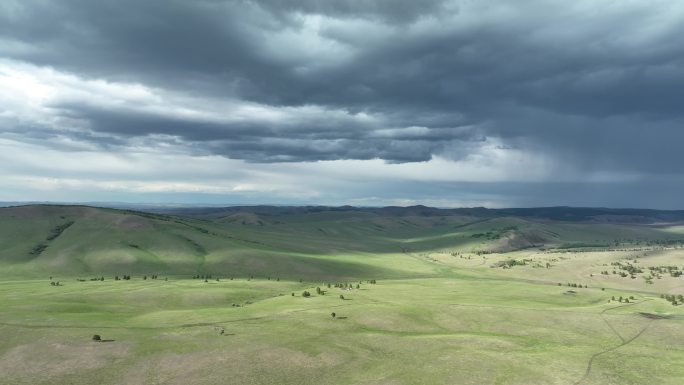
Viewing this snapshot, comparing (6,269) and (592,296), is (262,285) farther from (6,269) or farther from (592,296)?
(6,269)

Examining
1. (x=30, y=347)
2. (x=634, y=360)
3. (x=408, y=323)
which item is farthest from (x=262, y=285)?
(x=634, y=360)

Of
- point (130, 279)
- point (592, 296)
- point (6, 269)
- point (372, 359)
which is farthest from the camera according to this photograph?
point (6, 269)

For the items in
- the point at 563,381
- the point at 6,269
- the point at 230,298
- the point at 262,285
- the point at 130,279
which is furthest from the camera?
the point at 6,269

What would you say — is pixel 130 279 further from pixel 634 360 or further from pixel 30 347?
pixel 634 360

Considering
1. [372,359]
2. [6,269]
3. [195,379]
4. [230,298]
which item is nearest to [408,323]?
[372,359]

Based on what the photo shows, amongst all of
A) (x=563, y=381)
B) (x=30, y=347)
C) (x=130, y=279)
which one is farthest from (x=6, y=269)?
(x=563, y=381)

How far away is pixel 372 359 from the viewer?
70.2 metres

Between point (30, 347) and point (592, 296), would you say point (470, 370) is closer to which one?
point (30, 347)

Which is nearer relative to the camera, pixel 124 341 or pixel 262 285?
pixel 124 341

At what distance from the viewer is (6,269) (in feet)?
637

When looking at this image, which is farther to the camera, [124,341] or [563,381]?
[124,341]

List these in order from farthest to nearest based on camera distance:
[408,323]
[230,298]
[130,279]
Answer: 1. [130,279]
2. [230,298]
3. [408,323]

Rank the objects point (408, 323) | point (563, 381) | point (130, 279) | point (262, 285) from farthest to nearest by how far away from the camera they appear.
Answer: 1. point (130, 279)
2. point (262, 285)
3. point (408, 323)
4. point (563, 381)

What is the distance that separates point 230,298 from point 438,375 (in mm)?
78889
